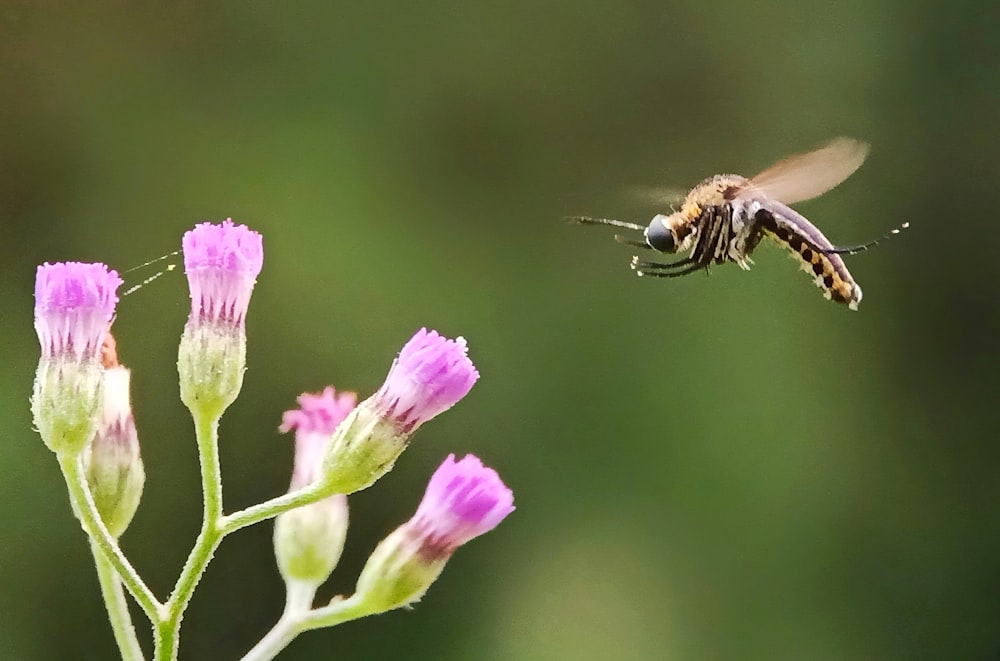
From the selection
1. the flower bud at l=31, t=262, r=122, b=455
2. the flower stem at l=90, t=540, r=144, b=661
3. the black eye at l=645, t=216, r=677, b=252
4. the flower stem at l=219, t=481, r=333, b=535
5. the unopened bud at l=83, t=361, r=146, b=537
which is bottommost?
the flower stem at l=90, t=540, r=144, b=661

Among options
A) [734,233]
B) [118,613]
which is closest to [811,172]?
[734,233]

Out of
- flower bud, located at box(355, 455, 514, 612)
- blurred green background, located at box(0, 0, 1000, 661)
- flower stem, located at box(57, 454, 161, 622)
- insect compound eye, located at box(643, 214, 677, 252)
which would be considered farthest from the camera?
blurred green background, located at box(0, 0, 1000, 661)

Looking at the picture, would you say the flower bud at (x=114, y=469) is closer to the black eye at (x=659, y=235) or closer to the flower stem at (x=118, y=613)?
the flower stem at (x=118, y=613)

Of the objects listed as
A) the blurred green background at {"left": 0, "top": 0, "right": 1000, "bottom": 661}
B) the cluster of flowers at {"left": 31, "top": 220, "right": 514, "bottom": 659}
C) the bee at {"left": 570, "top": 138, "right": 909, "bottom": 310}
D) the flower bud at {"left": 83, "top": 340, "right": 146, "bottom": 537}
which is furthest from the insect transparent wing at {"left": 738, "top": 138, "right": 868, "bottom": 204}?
the blurred green background at {"left": 0, "top": 0, "right": 1000, "bottom": 661}

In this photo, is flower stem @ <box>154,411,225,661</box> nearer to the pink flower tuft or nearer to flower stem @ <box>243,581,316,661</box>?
flower stem @ <box>243,581,316,661</box>

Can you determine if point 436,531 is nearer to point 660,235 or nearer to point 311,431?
point 311,431

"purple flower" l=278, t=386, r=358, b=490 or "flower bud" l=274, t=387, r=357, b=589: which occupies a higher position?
"purple flower" l=278, t=386, r=358, b=490

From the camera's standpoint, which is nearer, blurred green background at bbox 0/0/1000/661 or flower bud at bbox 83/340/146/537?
flower bud at bbox 83/340/146/537
